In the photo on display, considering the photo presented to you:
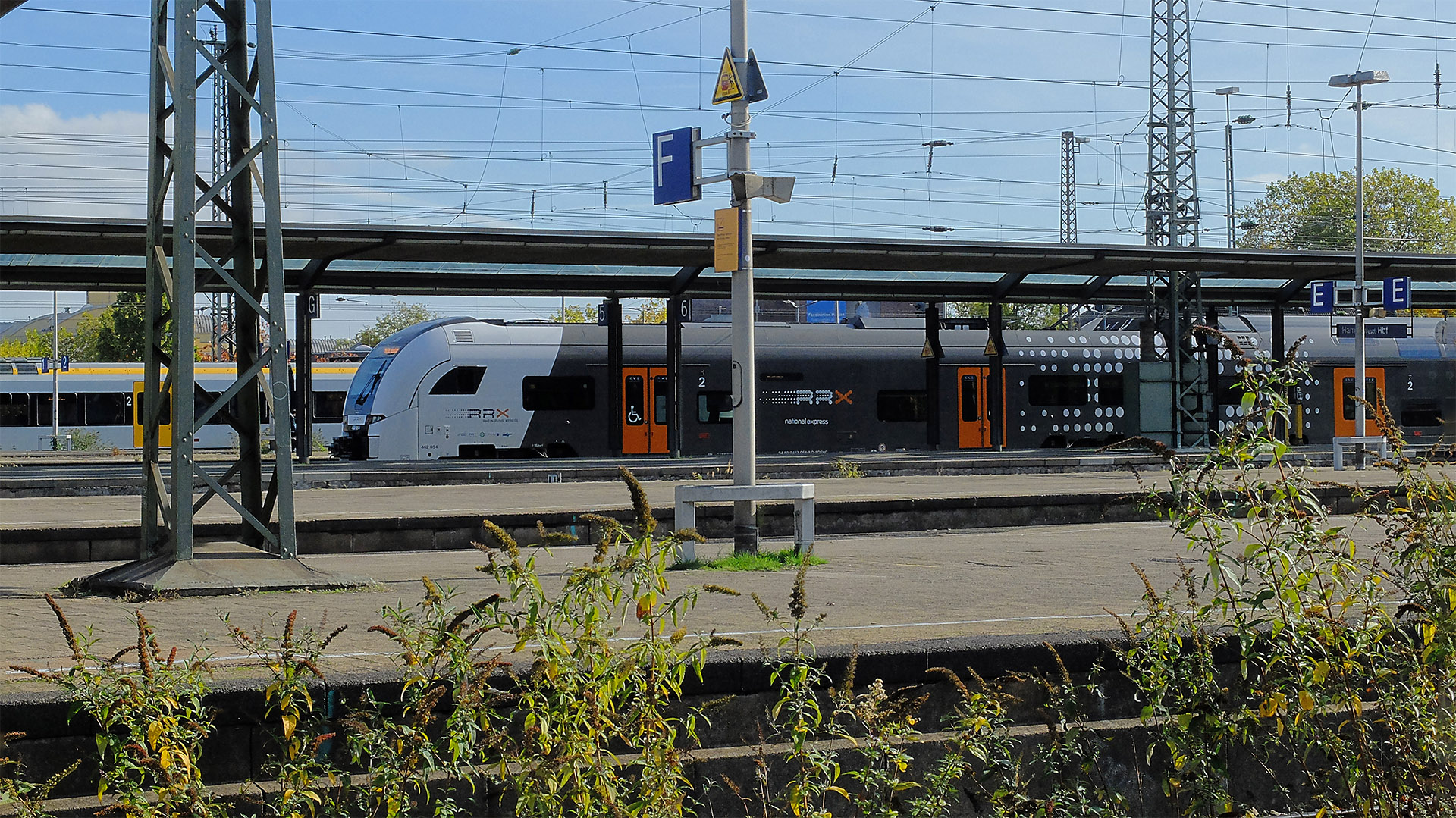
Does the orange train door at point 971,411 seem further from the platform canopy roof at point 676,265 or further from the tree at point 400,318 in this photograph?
the tree at point 400,318

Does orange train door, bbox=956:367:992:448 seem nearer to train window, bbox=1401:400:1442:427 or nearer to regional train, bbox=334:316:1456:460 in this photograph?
regional train, bbox=334:316:1456:460

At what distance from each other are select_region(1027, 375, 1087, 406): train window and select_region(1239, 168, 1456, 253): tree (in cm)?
4666

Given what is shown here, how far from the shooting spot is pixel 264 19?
30.9 ft

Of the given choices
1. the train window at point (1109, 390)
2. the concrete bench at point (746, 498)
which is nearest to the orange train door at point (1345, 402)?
the train window at point (1109, 390)

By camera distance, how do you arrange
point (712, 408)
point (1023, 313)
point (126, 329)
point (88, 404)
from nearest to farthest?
1. point (712, 408)
2. point (88, 404)
3. point (126, 329)
4. point (1023, 313)

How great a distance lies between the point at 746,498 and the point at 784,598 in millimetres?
2652

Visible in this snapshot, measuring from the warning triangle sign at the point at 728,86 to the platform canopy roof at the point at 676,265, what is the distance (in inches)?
468

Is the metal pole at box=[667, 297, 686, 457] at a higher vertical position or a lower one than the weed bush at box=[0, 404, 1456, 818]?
higher

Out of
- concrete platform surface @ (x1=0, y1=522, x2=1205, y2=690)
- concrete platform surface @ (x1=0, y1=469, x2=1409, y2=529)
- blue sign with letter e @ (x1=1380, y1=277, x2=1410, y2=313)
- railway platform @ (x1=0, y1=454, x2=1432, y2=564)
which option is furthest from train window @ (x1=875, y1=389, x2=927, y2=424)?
concrete platform surface @ (x1=0, y1=522, x2=1205, y2=690)

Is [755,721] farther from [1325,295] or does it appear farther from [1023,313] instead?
[1023,313]

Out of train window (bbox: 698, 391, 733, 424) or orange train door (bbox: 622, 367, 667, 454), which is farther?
train window (bbox: 698, 391, 733, 424)

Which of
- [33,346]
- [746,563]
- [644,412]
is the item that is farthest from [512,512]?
[33,346]

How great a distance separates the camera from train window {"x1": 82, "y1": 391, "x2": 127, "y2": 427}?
145ft

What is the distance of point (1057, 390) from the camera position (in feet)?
122
